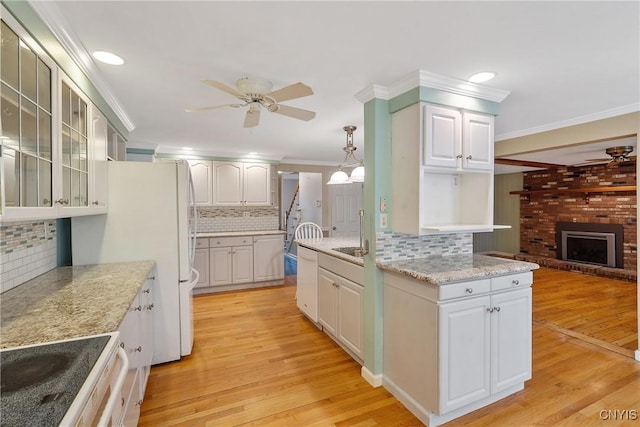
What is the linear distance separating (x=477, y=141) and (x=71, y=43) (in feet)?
8.65

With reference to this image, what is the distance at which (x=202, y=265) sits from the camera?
455cm

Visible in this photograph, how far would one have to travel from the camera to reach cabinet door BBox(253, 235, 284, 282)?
16.1 ft

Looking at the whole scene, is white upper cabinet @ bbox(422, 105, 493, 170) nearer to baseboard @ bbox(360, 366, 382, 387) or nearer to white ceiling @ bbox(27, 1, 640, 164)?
white ceiling @ bbox(27, 1, 640, 164)

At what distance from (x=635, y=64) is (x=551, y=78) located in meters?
0.42

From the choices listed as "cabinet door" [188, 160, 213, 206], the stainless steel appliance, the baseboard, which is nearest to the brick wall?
the baseboard

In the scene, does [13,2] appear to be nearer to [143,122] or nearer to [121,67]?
[121,67]

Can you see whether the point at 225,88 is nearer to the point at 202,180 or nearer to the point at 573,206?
the point at 202,180

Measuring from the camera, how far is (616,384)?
2.28 m

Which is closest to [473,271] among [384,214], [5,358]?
[384,214]

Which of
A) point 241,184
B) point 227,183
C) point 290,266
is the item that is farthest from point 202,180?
point 290,266

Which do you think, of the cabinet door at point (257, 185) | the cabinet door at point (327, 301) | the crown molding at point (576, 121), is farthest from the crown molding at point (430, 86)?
the cabinet door at point (257, 185)

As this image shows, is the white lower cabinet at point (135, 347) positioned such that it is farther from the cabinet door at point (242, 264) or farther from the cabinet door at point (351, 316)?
the cabinet door at point (242, 264)

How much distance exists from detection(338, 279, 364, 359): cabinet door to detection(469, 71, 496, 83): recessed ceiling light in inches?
67.8

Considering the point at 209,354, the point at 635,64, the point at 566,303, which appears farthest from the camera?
the point at 566,303
